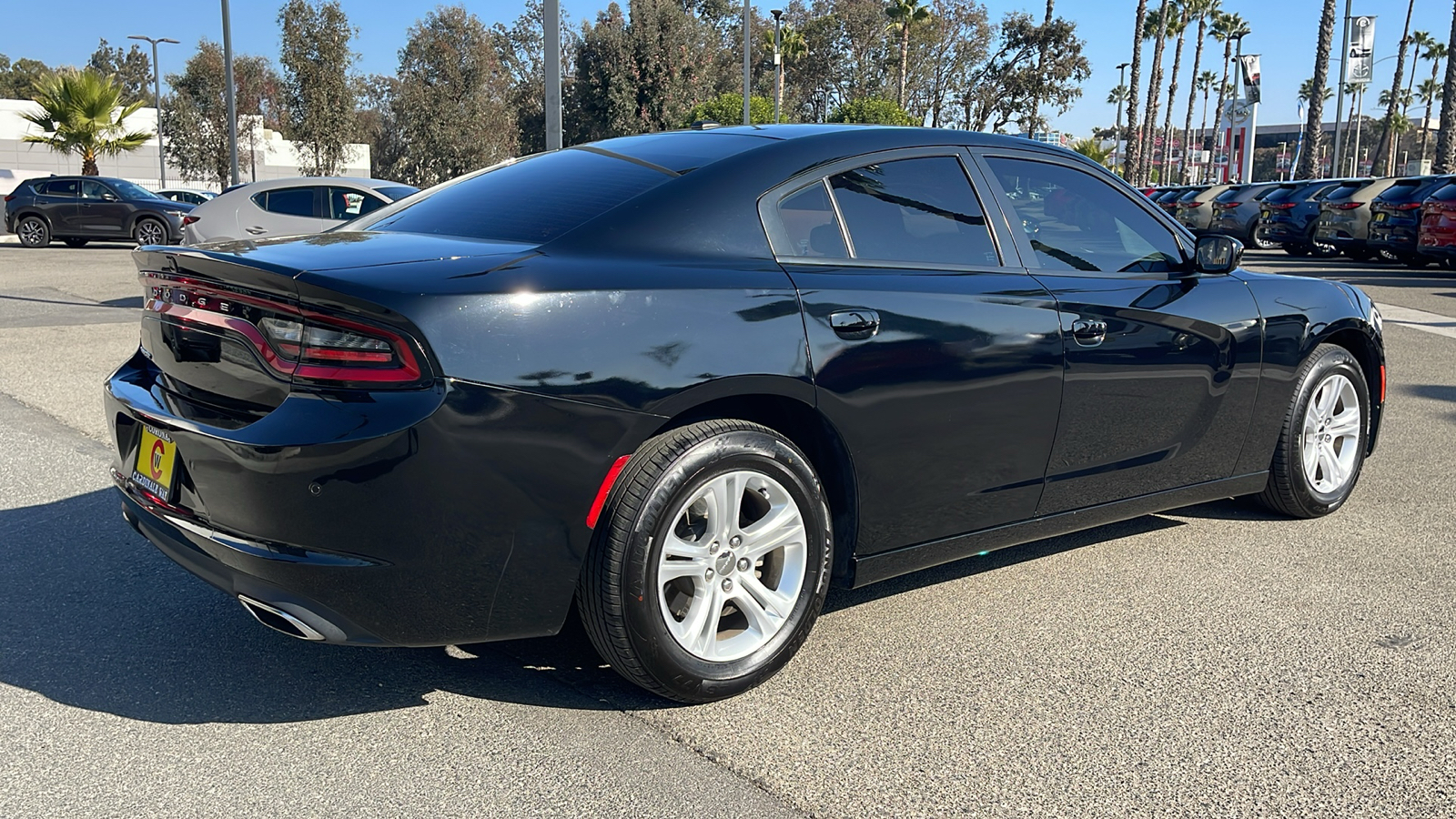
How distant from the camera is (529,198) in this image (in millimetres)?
3572

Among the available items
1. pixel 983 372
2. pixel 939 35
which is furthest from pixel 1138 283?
pixel 939 35

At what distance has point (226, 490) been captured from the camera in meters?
2.88

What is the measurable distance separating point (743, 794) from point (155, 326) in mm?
2096

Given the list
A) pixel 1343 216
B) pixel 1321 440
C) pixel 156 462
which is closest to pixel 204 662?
pixel 156 462

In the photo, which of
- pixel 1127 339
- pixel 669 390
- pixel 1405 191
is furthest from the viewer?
pixel 1405 191

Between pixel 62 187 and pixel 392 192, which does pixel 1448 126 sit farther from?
pixel 62 187

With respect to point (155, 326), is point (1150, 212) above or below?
above

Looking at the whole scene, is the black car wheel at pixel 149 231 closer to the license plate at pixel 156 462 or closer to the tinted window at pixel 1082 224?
the license plate at pixel 156 462

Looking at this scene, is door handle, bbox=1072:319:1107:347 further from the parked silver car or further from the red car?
the red car

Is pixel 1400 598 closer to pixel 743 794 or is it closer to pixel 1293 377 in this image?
pixel 1293 377

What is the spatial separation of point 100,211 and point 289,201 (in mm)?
14320

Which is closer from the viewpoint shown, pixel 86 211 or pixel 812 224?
pixel 812 224

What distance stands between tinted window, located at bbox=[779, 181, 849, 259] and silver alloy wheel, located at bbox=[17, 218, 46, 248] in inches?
1031

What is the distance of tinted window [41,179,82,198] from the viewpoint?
2506 centimetres
